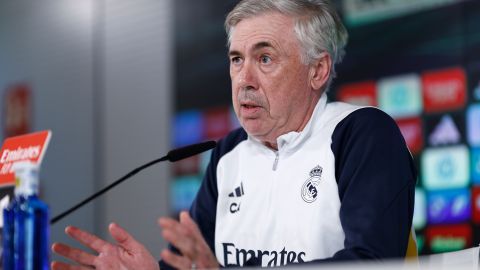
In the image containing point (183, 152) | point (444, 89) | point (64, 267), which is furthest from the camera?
point (444, 89)

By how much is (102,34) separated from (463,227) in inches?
108

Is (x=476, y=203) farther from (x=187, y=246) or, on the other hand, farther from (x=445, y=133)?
(x=187, y=246)

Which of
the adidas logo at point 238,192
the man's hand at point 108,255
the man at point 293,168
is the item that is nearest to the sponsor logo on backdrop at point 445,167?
the man at point 293,168

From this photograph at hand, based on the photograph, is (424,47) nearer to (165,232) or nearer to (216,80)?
(216,80)

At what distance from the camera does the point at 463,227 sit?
121 inches

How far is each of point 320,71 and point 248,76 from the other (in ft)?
0.63

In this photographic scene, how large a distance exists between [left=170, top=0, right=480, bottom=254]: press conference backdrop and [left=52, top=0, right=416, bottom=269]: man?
1.33m

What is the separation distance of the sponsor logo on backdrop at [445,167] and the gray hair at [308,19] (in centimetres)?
137

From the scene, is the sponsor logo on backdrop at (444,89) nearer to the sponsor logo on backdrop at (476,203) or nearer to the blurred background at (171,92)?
the blurred background at (171,92)

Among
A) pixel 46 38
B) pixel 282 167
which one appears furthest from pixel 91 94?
pixel 282 167

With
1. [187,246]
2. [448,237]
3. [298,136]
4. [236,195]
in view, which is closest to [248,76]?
[298,136]

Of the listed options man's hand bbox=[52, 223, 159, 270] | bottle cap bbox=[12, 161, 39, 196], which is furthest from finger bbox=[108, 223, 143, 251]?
bottle cap bbox=[12, 161, 39, 196]

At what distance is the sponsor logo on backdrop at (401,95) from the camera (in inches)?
127

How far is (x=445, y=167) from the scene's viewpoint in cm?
312
